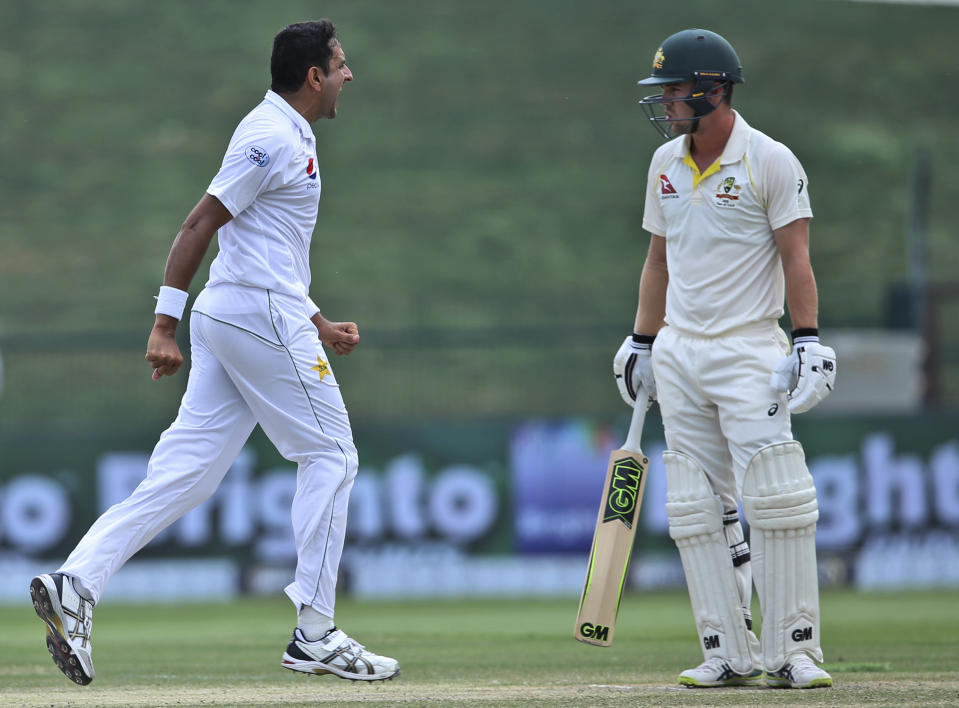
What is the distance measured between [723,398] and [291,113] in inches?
74.1

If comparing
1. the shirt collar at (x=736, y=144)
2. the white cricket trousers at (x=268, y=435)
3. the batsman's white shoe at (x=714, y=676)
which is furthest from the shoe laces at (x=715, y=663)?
the shirt collar at (x=736, y=144)

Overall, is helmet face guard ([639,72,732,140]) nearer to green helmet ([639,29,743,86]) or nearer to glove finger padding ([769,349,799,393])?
green helmet ([639,29,743,86])

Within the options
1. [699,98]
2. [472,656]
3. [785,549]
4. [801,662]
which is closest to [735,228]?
[699,98]

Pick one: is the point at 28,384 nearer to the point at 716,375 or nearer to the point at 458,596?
the point at 458,596

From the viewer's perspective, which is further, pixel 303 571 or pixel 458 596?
pixel 458 596

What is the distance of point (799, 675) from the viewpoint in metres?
5.39

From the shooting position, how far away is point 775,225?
5.56 meters

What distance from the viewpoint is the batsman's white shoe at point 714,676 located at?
5.49 metres

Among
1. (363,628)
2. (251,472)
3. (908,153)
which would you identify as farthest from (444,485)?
(908,153)

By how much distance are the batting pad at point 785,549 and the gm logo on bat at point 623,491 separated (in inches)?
18.4

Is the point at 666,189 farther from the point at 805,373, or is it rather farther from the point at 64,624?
the point at 64,624

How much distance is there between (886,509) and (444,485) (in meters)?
4.00

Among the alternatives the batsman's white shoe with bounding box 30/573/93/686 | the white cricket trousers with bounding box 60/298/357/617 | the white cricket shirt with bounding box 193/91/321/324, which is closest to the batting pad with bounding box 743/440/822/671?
the white cricket trousers with bounding box 60/298/357/617

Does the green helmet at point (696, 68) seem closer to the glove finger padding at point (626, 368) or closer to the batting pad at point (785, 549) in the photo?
the glove finger padding at point (626, 368)
